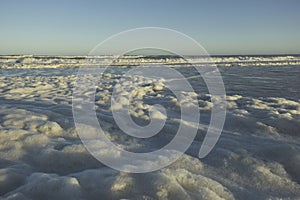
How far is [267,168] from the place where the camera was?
11.3 ft

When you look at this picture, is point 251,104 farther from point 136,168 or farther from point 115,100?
point 136,168

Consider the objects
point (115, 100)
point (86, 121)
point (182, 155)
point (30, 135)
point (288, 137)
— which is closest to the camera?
point (182, 155)

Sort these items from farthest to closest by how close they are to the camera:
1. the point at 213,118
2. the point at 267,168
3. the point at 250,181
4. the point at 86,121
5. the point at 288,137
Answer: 1. the point at 213,118
2. the point at 86,121
3. the point at 288,137
4. the point at 267,168
5. the point at 250,181

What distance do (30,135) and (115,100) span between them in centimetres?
319

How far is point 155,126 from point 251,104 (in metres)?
2.64

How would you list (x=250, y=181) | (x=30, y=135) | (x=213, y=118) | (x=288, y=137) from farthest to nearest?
(x=213, y=118), (x=288, y=137), (x=30, y=135), (x=250, y=181)

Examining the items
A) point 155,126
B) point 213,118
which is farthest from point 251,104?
point 155,126

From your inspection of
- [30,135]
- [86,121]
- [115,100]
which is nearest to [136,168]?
[30,135]

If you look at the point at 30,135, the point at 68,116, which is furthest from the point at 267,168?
the point at 68,116

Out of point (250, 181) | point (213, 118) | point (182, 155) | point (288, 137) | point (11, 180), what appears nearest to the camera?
point (11, 180)

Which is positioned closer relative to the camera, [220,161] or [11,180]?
[11,180]

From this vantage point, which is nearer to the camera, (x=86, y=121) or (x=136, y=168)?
(x=136, y=168)

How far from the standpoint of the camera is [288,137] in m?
4.59

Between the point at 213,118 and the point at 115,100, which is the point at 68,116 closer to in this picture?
the point at 115,100
